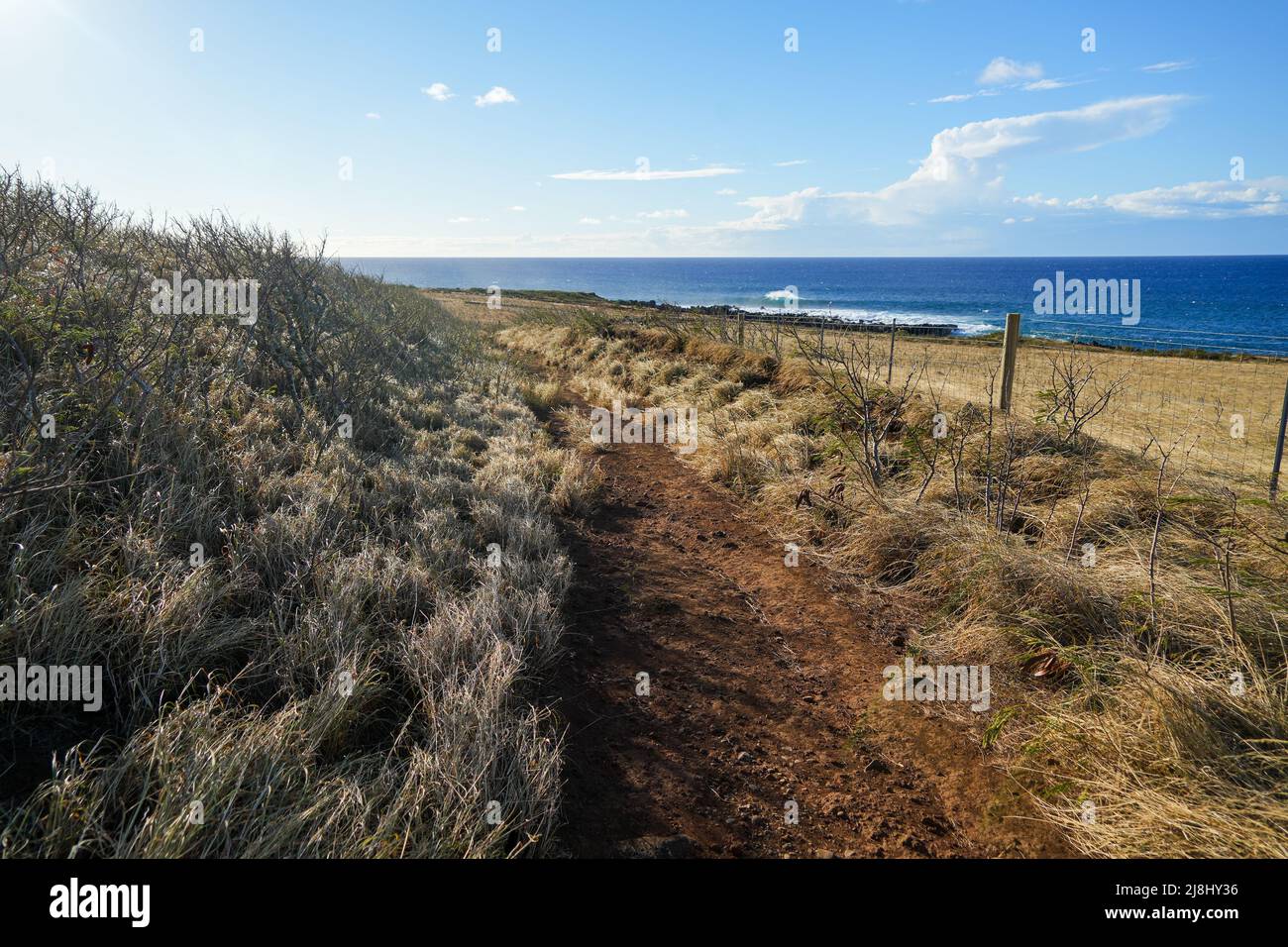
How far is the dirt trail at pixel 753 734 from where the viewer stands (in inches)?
107

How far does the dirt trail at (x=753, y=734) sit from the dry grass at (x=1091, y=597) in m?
0.31

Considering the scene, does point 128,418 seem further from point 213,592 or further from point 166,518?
point 213,592

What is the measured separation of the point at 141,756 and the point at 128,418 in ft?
10.1

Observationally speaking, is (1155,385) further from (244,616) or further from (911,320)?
(911,320)

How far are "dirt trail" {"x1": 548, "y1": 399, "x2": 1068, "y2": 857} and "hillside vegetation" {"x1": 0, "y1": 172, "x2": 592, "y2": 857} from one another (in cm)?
31

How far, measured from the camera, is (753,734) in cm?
342

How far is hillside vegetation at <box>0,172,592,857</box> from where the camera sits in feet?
7.18

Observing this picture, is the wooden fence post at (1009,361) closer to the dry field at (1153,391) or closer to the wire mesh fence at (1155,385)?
the wire mesh fence at (1155,385)

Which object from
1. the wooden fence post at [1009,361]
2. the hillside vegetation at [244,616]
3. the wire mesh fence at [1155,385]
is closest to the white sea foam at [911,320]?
the wire mesh fence at [1155,385]

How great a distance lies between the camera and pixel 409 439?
770 centimetres

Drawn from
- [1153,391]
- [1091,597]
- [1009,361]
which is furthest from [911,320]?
[1091,597]

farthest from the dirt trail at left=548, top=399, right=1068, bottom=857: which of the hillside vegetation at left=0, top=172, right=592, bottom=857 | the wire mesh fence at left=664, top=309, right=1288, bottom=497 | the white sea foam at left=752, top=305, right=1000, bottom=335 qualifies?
the white sea foam at left=752, top=305, right=1000, bottom=335
